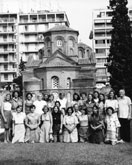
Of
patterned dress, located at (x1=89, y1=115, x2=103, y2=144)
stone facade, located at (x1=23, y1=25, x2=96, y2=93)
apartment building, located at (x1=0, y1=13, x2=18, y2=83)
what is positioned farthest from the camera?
apartment building, located at (x1=0, y1=13, x2=18, y2=83)

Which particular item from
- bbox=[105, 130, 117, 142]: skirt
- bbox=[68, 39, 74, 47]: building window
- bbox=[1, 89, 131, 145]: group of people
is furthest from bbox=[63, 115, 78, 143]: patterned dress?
bbox=[68, 39, 74, 47]: building window

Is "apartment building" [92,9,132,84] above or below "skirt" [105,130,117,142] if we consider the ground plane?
above

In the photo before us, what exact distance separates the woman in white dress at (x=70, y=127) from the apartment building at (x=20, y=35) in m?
51.8

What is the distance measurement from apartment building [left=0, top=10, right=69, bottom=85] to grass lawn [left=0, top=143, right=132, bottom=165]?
5328cm

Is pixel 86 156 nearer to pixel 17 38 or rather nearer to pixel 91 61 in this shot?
pixel 91 61

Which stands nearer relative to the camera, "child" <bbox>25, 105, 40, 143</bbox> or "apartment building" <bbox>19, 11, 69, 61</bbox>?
"child" <bbox>25, 105, 40, 143</bbox>

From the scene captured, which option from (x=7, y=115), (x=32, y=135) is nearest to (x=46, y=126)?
(x=32, y=135)

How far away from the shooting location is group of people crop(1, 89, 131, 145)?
11.2m

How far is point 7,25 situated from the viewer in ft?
218

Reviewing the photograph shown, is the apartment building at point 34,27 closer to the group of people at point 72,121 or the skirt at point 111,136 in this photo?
the group of people at point 72,121

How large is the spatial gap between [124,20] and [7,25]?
40.7m

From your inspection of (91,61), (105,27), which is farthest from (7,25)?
(91,61)

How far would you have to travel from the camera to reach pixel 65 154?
8.83m

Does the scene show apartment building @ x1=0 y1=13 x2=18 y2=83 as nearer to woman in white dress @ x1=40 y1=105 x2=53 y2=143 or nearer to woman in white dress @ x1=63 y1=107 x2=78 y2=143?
woman in white dress @ x1=40 y1=105 x2=53 y2=143
